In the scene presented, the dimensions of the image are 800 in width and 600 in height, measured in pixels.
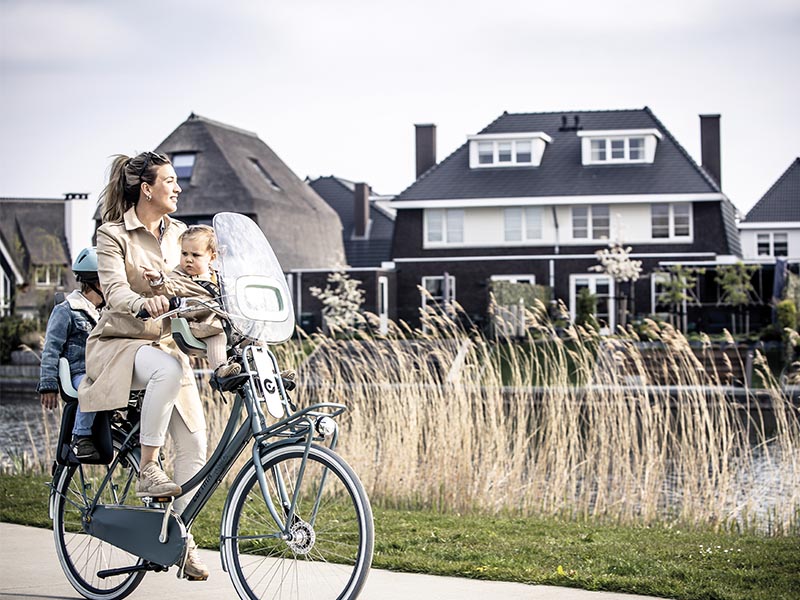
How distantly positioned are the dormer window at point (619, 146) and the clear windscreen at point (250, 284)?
36387 mm

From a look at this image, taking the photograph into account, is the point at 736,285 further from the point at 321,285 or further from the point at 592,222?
the point at 321,285

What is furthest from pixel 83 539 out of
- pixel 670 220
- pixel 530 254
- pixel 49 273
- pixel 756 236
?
pixel 756 236

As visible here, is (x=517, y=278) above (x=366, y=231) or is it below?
below

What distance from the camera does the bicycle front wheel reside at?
3.68 m

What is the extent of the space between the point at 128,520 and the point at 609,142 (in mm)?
37027

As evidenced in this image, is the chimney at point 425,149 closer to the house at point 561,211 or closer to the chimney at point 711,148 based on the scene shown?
the house at point 561,211

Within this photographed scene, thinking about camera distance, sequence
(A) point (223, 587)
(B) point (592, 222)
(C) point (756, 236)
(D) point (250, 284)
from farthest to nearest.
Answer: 1. (C) point (756, 236)
2. (B) point (592, 222)
3. (A) point (223, 587)
4. (D) point (250, 284)

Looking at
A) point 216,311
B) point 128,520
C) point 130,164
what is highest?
point 130,164

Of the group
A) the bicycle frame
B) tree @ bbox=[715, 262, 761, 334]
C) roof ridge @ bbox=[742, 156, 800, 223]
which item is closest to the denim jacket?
the bicycle frame

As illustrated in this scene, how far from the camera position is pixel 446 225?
39.5m

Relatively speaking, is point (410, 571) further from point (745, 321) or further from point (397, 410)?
point (745, 321)

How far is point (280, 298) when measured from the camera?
4.16 meters

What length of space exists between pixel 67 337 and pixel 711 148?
39.3m

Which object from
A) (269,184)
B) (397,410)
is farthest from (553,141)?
(397,410)
